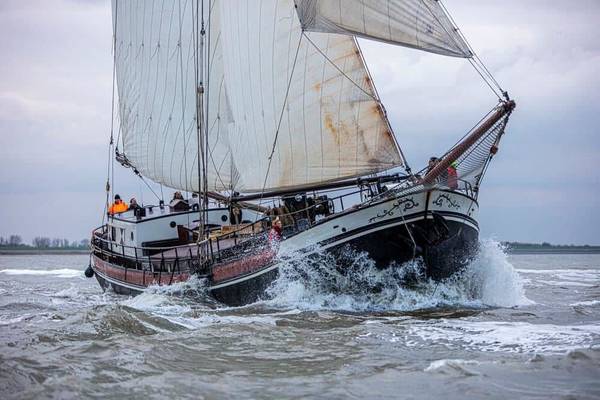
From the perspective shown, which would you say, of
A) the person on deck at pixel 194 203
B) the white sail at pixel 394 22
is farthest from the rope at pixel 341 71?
the person on deck at pixel 194 203

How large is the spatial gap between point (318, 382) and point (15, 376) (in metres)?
4.49

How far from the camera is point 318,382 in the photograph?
38.4ft

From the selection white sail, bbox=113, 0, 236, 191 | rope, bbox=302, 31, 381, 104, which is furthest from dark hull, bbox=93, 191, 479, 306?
white sail, bbox=113, 0, 236, 191

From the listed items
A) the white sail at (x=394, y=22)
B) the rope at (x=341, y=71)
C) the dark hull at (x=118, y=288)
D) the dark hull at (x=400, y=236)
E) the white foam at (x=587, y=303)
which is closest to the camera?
the white sail at (x=394, y=22)

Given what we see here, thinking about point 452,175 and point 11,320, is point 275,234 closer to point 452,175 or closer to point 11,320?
point 452,175

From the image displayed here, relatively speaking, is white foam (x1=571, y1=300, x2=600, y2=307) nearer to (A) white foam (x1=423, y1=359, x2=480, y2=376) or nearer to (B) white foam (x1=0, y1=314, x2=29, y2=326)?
(A) white foam (x1=423, y1=359, x2=480, y2=376)

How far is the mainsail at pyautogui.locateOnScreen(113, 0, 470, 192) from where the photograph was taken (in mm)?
20188

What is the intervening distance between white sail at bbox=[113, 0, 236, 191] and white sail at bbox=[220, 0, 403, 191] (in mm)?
3159

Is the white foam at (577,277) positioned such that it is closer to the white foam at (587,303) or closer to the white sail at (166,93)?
the white foam at (587,303)

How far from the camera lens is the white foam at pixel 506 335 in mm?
14528

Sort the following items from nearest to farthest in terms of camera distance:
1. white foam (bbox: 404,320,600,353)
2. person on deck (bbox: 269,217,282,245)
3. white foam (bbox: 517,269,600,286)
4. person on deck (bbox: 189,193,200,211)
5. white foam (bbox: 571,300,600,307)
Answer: white foam (bbox: 404,320,600,353) → person on deck (bbox: 269,217,282,245) → white foam (bbox: 571,300,600,307) → person on deck (bbox: 189,193,200,211) → white foam (bbox: 517,269,600,286)

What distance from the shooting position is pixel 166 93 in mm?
33562

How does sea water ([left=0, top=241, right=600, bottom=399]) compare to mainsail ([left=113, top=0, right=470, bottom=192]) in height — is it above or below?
below

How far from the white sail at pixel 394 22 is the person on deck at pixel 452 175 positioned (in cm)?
375
